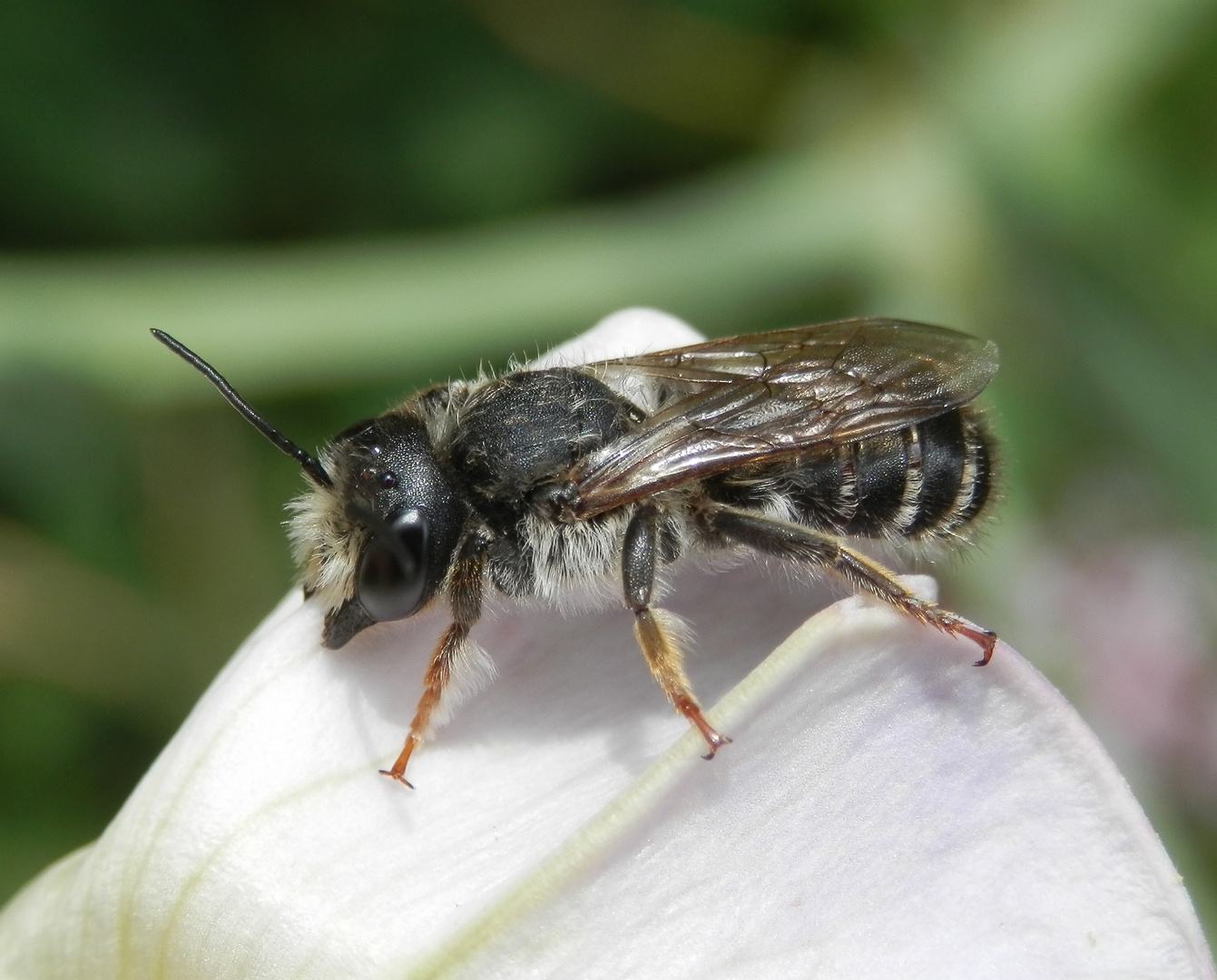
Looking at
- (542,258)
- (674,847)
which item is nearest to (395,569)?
(674,847)

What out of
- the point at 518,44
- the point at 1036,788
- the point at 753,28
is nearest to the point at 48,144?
the point at 518,44

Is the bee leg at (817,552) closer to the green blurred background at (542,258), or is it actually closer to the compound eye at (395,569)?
the compound eye at (395,569)

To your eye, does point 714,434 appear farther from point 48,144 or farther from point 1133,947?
point 48,144

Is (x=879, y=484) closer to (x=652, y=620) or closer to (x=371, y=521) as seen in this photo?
(x=652, y=620)

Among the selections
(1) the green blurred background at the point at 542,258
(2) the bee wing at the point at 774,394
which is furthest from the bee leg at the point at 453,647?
(1) the green blurred background at the point at 542,258

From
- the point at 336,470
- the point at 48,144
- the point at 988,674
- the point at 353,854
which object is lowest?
the point at 48,144

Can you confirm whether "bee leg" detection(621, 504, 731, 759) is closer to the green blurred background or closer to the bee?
the bee

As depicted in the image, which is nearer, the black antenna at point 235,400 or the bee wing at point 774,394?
the black antenna at point 235,400

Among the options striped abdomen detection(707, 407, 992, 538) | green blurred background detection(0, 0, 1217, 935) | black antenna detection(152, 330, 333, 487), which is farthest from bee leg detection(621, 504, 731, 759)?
green blurred background detection(0, 0, 1217, 935)
